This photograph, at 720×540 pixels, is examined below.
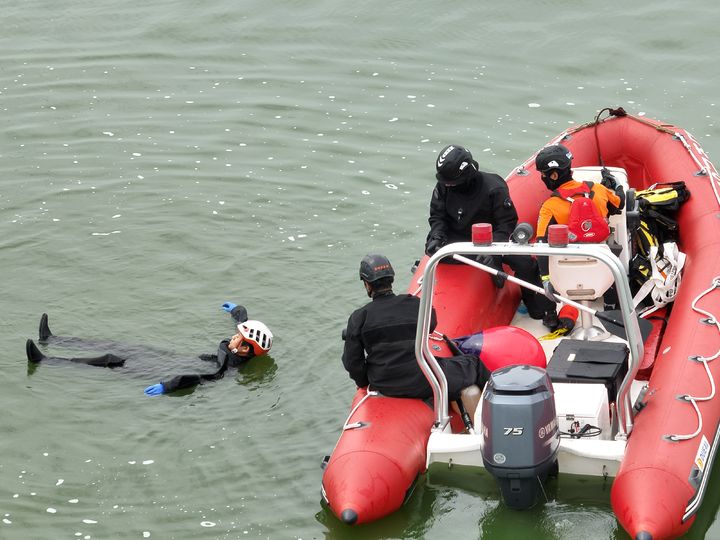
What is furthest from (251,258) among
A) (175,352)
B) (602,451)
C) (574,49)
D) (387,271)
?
(574,49)

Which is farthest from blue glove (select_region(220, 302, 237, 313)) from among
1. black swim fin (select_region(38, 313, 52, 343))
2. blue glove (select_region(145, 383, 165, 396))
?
black swim fin (select_region(38, 313, 52, 343))

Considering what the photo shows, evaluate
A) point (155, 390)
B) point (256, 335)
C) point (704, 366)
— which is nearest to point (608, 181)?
point (704, 366)

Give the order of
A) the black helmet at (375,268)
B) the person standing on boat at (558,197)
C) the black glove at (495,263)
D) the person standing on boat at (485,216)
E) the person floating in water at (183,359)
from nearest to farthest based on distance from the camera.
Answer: the black helmet at (375,268) → the person standing on boat at (558,197) → the black glove at (495,263) → the person standing on boat at (485,216) → the person floating in water at (183,359)

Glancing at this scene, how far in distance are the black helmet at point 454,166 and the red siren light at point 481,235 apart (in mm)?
1669

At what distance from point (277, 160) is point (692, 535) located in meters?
6.58

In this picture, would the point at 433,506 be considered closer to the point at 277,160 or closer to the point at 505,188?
the point at 505,188

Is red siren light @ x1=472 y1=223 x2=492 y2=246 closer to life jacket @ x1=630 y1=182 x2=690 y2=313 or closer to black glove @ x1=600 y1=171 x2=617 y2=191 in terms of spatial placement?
life jacket @ x1=630 y1=182 x2=690 y2=313

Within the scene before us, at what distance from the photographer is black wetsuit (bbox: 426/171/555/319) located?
7785 millimetres

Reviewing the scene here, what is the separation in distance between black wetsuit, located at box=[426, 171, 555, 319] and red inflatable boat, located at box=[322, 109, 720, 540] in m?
0.28

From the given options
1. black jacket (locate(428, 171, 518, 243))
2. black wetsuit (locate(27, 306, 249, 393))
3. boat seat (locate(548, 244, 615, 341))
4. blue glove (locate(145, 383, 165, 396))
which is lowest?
blue glove (locate(145, 383, 165, 396))

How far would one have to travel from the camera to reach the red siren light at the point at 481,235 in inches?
231

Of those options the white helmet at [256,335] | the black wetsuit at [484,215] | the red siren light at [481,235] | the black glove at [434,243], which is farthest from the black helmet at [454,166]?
the red siren light at [481,235]

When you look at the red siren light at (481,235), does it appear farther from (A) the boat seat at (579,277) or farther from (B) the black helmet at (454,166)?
(B) the black helmet at (454,166)

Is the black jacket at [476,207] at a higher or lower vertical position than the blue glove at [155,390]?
higher
